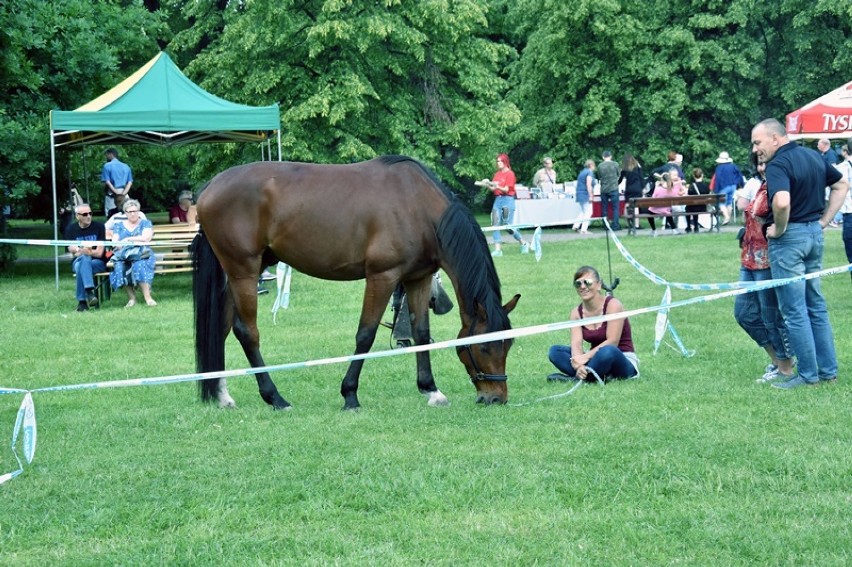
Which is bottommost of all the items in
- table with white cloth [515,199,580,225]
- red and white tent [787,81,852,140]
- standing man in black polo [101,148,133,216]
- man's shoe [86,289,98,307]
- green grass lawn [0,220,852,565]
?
green grass lawn [0,220,852,565]

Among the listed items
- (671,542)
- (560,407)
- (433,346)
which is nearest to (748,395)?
(560,407)

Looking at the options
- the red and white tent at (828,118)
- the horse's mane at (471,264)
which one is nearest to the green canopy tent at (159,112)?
the red and white tent at (828,118)

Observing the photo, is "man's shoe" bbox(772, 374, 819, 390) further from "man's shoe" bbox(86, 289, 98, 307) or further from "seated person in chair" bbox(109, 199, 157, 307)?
"man's shoe" bbox(86, 289, 98, 307)

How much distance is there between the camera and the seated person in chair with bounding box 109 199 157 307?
1505 centimetres

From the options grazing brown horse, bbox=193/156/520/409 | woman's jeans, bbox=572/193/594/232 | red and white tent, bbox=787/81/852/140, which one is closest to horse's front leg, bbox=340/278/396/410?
grazing brown horse, bbox=193/156/520/409

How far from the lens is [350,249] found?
806 cm

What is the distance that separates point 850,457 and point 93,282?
37.7ft

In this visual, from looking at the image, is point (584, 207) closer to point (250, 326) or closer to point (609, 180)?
point (609, 180)

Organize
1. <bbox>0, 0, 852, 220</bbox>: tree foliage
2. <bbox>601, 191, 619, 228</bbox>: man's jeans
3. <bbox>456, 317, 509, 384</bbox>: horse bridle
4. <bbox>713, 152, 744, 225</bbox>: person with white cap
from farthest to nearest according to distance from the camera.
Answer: <bbox>713, 152, 744, 225</bbox>: person with white cap < <bbox>601, 191, 619, 228</bbox>: man's jeans < <bbox>0, 0, 852, 220</bbox>: tree foliage < <bbox>456, 317, 509, 384</bbox>: horse bridle

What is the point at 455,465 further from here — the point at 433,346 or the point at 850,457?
the point at 850,457

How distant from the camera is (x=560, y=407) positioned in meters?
7.62

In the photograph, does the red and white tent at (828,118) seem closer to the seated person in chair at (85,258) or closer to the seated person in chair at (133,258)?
the seated person in chair at (133,258)

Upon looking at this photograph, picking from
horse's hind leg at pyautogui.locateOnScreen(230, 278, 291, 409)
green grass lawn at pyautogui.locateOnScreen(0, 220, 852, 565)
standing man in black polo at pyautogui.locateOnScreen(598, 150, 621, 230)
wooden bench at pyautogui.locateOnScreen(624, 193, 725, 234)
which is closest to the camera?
green grass lawn at pyautogui.locateOnScreen(0, 220, 852, 565)

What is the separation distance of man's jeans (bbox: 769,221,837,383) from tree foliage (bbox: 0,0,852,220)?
48.1 feet
